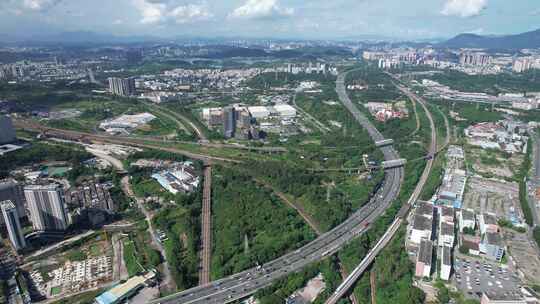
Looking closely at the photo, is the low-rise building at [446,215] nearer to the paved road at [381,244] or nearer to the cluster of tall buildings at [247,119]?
the paved road at [381,244]

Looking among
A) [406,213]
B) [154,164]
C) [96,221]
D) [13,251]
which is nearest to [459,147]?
[406,213]

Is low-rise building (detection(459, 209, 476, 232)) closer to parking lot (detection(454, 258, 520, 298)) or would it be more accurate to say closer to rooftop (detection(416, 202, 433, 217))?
rooftop (detection(416, 202, 433, 217))

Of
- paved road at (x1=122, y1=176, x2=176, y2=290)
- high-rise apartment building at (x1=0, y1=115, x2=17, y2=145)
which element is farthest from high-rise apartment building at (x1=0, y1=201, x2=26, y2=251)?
high-rise apartment building at (x1=0, y1=115, x2=17, y2=145)

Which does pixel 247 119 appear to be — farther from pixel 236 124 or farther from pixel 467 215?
pixel 467 215

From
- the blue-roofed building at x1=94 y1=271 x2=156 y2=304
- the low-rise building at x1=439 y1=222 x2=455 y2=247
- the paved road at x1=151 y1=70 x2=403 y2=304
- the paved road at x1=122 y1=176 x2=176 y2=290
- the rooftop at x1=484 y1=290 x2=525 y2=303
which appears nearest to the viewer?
the rooftop at x1=484 y1=290 x2=525 y2=303

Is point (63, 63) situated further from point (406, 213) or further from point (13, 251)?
point (406, 213)
